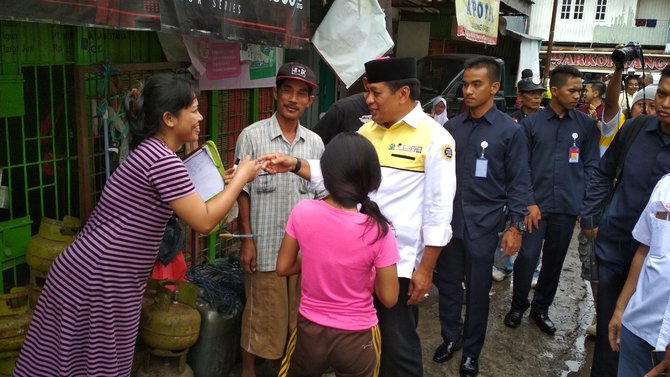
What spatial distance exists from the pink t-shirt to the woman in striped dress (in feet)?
1.25

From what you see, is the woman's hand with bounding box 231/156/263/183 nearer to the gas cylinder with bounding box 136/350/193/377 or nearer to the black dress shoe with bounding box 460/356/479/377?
the gas cylinder with bounding box 136/350/193/377

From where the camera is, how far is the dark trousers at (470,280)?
4.07m

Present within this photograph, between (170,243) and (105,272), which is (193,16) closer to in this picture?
(170,243)

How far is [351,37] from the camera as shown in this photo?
5.34 meters

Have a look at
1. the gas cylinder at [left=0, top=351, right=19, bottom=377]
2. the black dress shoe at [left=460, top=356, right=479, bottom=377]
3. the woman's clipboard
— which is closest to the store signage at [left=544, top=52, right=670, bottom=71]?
the black dress shoe at [left=460, top=356, right=479, bottom=377]

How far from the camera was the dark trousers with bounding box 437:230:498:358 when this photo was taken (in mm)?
4070

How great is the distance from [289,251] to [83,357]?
3.27ft

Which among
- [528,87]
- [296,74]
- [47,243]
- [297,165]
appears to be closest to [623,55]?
[528,87]

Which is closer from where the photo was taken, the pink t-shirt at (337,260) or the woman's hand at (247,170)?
the pink t-shirt at (337,260)

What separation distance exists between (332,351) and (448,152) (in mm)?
1222

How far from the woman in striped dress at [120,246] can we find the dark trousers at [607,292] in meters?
2.17

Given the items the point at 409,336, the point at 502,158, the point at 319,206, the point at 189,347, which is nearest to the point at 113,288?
the point at 319,206

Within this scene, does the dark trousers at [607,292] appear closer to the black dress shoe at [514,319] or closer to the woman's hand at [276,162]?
the black dress shoe at [514,319]

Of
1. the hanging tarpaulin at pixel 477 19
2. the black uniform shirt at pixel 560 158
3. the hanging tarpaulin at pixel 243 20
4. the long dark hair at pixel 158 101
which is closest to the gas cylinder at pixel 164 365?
the long dark hair at pixel 158 101
